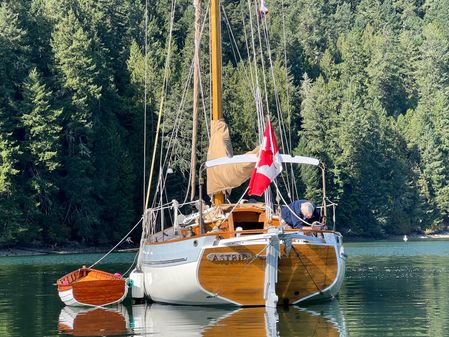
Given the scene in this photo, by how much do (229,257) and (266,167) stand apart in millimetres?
2705

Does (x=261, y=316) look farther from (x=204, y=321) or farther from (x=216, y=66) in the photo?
(x=216, y=66)

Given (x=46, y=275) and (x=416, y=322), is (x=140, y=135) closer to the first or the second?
(x=46, y=275)

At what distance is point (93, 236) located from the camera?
10450cm

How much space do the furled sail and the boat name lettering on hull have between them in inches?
168

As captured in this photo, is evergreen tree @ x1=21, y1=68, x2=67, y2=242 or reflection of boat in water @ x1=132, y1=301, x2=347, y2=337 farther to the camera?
evergreen tree @ x1=21, y1=68, x2=67, y2=242

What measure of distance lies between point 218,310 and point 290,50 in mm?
117417

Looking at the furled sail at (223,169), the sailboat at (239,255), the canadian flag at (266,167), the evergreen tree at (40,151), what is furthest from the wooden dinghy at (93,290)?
the evergreen tree at (40,151)

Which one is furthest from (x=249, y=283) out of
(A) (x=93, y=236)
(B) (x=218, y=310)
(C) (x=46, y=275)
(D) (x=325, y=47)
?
(D) (x=325, y=47)

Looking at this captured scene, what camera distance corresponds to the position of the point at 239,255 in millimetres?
37312

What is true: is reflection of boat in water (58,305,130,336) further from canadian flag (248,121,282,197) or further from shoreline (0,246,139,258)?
shoreline (0,246,139,258)

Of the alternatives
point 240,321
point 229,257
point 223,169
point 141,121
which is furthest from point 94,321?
point 141,121

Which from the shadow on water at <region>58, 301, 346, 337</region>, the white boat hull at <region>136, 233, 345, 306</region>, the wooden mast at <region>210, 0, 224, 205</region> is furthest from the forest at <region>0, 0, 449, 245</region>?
the shadow on water at <region>58, 301, 346, 337</region>

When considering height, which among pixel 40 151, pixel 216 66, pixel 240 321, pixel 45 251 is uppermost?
pixel 40 151

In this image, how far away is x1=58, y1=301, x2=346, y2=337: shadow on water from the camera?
107 feet
